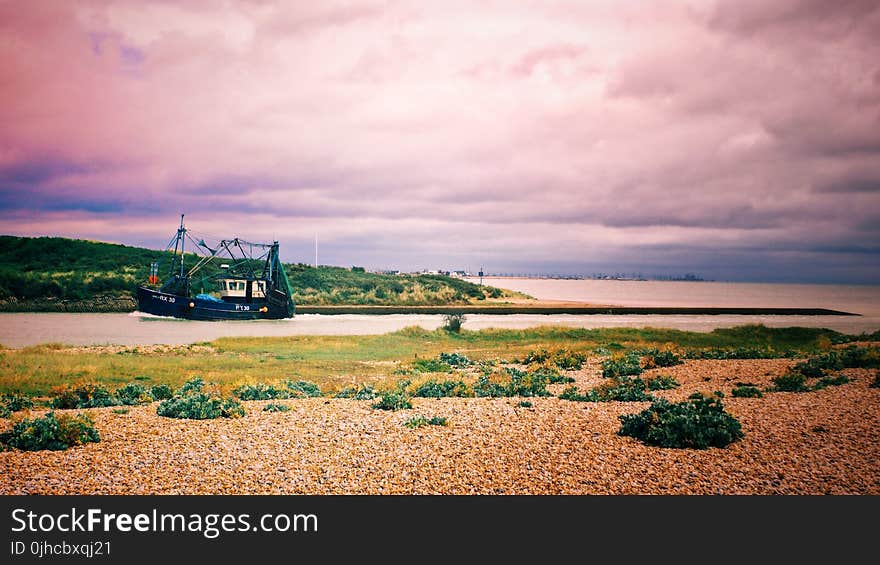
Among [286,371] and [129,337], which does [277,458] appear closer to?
[286,371]

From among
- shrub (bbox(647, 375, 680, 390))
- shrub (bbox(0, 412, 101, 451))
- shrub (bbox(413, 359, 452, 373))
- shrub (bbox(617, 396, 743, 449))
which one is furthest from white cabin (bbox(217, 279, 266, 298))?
shrub (bbox(617, 396, 743, 449))

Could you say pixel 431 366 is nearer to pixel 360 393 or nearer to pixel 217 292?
pixel 360 393

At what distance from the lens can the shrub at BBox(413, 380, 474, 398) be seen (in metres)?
13.9

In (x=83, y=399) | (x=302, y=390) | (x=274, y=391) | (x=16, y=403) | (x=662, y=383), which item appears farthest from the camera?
(x=302, y=390)

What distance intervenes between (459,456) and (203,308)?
37.0 m

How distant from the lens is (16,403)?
1224cm

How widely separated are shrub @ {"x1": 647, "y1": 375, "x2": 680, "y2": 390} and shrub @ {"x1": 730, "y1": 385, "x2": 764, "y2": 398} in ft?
5.59

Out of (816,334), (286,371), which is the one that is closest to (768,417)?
(286,371)

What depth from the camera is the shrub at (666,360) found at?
60.5ft

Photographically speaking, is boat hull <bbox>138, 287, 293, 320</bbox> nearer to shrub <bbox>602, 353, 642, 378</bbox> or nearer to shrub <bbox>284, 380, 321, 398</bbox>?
shrub <bbox>284, 380, 321, 398</bbox>

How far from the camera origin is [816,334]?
32844 millimetres

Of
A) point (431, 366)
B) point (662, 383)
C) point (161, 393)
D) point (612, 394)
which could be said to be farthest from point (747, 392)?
point (161, 393)

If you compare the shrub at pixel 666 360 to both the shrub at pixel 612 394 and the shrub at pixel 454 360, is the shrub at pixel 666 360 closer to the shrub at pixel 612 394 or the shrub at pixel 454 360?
the shrub at pixel 612 394

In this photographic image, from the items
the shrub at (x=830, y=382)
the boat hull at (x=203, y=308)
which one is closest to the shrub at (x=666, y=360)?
the shrub at (x=830, y=382)
